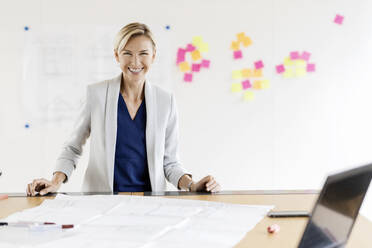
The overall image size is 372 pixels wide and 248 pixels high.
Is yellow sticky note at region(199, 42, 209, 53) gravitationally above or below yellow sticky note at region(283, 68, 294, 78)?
above

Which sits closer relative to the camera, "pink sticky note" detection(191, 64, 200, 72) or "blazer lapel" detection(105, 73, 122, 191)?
"blazer lapel" detection(105, 73, 122, 191)

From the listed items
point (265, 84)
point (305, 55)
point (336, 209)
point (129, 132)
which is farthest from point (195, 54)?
point (336, 209)

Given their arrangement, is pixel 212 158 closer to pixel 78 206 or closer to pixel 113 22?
pixel 113 22

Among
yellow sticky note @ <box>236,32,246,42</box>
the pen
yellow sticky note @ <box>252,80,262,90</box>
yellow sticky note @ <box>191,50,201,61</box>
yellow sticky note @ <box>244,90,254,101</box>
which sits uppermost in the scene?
yellow sticky note @ <box>236,32,246,42</box>

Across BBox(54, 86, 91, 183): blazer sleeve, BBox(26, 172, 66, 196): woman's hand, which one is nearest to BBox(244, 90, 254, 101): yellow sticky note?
BBox(54, 86, 91, 183): blazer sleeve

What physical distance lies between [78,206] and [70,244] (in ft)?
1.56

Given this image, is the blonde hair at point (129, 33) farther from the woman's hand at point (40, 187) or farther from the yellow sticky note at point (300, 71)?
the yellow sticky note at point (300, 71)

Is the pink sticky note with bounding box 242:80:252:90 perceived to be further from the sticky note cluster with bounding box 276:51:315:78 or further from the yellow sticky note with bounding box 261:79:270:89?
the sticky note cluster with bounding box 276:51:315:78

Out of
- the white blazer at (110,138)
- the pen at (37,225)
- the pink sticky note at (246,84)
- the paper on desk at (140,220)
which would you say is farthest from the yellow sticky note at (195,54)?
the pen at (37,225)

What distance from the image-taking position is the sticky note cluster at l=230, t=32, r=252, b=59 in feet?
12.2

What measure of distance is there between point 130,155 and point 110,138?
120 mm

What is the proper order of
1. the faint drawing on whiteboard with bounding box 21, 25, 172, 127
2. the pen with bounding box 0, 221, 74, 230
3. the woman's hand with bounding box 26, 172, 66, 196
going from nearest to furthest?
the pen with bounding box 0, 221, 74, 230
the woman's hand with bounding box 26, 172, 66, 196
the faint drawing on whiteboard with bounding box 21, 25, 172, 127

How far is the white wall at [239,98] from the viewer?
12.0 ft

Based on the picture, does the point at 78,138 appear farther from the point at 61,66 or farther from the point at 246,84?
the point at 246,84
